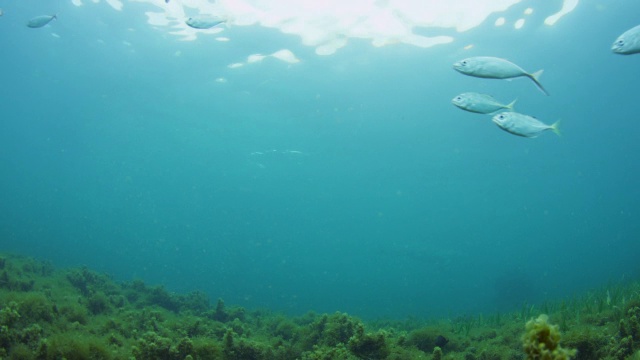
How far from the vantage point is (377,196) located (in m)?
69.2

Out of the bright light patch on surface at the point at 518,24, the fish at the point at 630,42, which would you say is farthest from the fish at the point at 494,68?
the bright light patch on surface at the point at 518,24

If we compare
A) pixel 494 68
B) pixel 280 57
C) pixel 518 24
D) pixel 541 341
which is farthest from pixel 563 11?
pixel 541 341

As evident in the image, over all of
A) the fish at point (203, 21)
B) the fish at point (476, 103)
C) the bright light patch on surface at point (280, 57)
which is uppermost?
the bright light patch on surface at point (280, 57)

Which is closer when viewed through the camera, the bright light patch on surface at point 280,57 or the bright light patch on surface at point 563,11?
the bright light patch on surface at point 563,11

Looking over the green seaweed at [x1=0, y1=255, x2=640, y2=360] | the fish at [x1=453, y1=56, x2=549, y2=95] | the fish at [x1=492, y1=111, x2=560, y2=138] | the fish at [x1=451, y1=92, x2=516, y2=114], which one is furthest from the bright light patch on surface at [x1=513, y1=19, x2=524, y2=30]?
the fish at [x1=492, y1=111, x2=560, y2=138]

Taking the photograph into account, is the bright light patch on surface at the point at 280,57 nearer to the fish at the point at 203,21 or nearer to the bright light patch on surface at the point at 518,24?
the bright light patch on surface at the point at 518,24

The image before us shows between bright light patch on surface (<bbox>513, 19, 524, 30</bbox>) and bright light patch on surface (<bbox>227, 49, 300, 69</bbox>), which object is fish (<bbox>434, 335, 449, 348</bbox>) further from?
bright light patch on surface (<bbox>227, 49, 300, 69</bbox>)

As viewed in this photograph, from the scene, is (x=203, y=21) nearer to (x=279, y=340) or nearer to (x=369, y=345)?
(x=279, y=340)

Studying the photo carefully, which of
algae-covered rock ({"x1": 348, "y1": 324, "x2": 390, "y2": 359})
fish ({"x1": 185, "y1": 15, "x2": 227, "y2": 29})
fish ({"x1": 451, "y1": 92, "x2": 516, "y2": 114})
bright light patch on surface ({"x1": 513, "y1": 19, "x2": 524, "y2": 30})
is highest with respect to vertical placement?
bright light patch on surface ({"x1": 513, "y1": 19, "x2": 524, "y2": 30})

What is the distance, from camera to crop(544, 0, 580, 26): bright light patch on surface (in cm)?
1783

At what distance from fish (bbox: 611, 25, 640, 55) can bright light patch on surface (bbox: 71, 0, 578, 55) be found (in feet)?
51.7

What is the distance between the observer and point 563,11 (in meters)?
18.5

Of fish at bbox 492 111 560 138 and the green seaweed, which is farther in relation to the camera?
fish at bbox 492 111 560 138

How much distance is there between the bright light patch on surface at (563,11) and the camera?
17828 millimetres
